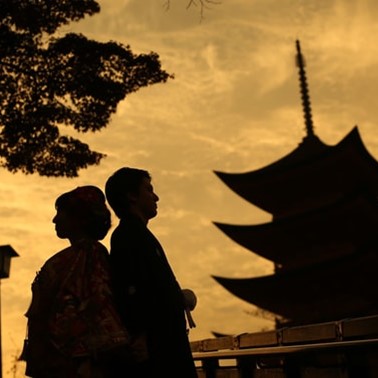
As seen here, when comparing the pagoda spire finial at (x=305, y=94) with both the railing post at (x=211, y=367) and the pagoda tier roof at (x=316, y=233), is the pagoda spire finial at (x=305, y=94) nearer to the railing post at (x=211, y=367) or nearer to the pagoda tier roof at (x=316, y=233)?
the pagoda tier roof at (x=316, y=233)

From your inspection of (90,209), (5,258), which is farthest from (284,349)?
(5,258)

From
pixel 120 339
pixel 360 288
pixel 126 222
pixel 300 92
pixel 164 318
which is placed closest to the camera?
pixel 120 339

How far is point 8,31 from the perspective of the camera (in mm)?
8594

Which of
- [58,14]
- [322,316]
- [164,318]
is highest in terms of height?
[58,14]

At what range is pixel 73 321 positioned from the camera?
236 cm

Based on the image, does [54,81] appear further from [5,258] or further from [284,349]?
[284,349]

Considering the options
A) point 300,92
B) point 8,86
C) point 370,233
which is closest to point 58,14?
point 8,86

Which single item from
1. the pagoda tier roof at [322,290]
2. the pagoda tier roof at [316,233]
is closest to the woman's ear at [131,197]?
the pagoda tier roof at [322,290]

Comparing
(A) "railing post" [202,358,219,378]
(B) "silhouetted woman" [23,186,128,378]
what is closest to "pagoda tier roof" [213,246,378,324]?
(A) "railing post" [202,358,219,378]

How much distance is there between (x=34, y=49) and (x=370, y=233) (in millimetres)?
17076

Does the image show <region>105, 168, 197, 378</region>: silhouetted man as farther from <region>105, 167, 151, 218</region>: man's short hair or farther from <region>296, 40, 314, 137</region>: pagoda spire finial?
<region>296, 40, 314, 137</region>: pagoda spire finial

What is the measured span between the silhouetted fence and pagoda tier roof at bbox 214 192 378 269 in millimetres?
17057

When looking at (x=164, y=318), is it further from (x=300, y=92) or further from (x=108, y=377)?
(x=300, y=92)

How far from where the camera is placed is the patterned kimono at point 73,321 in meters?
2.34
